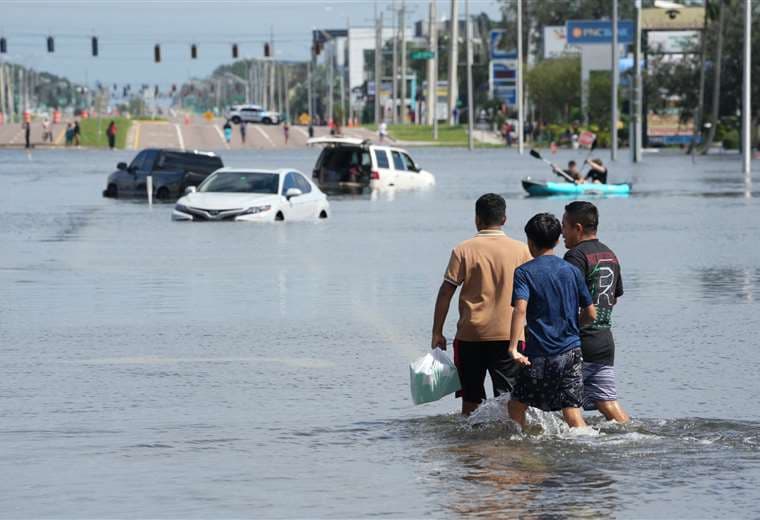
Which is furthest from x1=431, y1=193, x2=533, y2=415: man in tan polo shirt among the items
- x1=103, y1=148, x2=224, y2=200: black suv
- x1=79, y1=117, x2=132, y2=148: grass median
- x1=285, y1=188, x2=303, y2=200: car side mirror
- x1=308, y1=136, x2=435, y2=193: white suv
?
x1=79, y1=117, x2=132, y2=148: grass median

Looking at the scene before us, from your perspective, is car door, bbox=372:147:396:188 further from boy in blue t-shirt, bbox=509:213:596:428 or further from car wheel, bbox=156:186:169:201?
boy in blue t-shirt, bbox=509:213:596:428

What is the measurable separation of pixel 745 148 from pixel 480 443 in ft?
176

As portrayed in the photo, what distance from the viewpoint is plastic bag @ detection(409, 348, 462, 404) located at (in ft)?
34.7

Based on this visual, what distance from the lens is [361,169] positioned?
52312 millimetres

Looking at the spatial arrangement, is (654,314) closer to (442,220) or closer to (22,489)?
(22,489)

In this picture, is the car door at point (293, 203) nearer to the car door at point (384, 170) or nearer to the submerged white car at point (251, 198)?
the submerged white car at point (251, 198)

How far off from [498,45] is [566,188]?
113 metres

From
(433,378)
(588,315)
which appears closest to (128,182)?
(433,378)

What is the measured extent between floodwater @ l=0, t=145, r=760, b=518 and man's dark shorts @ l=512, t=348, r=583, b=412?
12.7 inches

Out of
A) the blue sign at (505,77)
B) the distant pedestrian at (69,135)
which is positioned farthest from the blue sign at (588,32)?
the distant pedestrian at (69,135)

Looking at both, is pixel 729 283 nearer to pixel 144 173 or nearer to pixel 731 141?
pixel 144 173

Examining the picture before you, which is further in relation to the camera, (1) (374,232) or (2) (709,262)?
(1) (374,232)

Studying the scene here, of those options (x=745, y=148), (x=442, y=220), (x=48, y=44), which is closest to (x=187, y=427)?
(x=442, y=220)

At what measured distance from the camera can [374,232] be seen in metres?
32.9
